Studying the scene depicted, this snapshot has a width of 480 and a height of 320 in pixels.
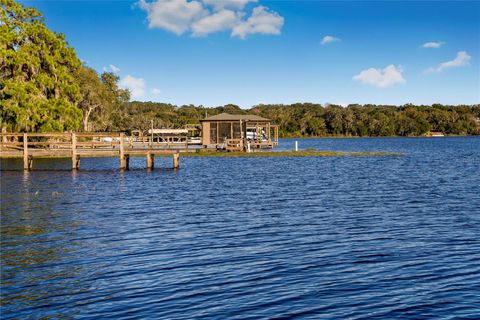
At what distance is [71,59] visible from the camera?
7012 centimetres

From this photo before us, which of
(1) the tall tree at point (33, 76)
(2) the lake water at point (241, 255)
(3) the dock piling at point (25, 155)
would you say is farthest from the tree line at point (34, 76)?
(2) the lake water at point (241, 255)

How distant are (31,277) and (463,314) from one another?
9.33 metres

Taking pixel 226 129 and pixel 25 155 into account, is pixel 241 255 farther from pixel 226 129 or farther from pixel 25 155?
pixel 226 129

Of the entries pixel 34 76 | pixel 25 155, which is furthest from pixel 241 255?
pixel 34 76

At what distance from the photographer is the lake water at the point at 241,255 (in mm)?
10289

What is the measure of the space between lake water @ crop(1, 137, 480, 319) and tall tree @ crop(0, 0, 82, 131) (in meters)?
34.6

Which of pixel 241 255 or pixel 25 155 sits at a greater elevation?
pixel 25 155

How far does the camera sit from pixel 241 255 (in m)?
14.1

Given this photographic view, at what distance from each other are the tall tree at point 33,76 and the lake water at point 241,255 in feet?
114

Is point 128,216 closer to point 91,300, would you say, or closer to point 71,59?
point 91,300

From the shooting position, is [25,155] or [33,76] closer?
[25,155]

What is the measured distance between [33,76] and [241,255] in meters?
57.3

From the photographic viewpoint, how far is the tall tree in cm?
5969

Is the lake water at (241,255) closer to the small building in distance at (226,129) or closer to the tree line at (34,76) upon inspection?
the tree line at (34,76)
